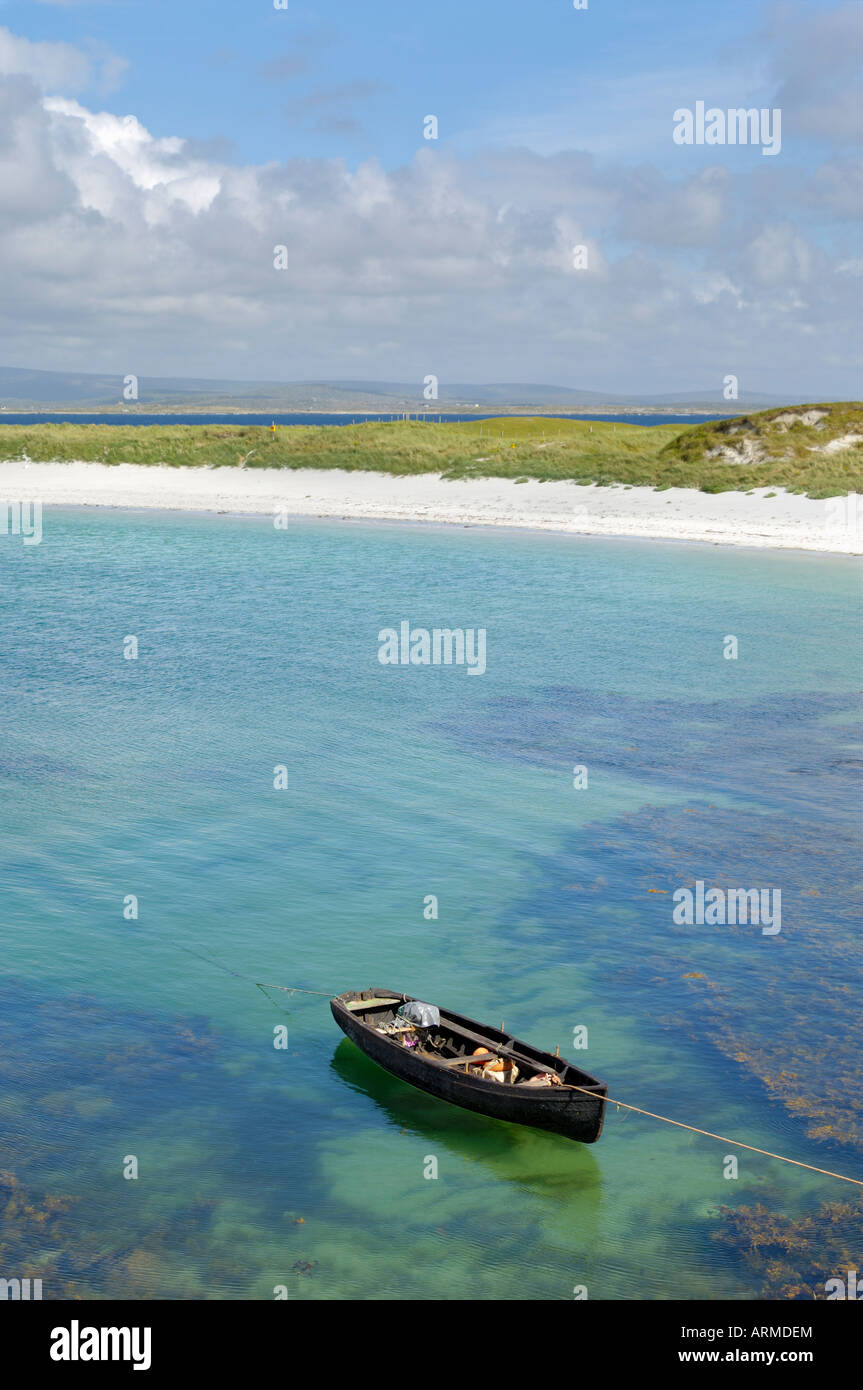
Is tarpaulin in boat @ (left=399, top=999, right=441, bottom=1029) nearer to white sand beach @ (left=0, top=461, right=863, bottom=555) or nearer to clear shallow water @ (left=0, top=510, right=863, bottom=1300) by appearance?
clear shallow water @ (left=0, top=510, right=863, bottom=1300)

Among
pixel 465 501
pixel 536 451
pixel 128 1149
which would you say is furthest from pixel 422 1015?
pixel 536 451

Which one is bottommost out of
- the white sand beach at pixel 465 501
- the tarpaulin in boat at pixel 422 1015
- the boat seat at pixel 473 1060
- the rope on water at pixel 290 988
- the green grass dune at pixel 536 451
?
the rope on water at pixel 290 988

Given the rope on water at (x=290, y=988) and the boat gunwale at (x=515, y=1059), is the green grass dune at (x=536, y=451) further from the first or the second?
the boat gunwale at (x=515, y=1059)

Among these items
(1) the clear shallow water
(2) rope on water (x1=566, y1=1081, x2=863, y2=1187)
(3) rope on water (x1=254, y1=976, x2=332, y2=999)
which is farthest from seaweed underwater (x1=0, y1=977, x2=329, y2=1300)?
(2) rope on water (x1=566, y1=1081, x2=863, y2=1187)

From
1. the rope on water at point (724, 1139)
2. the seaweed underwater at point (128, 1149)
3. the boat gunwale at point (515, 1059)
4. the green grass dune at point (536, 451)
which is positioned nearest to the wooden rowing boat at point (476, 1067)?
the boat gunwale at point (515, 1059)

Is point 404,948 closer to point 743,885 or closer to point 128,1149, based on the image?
point 128,1149
